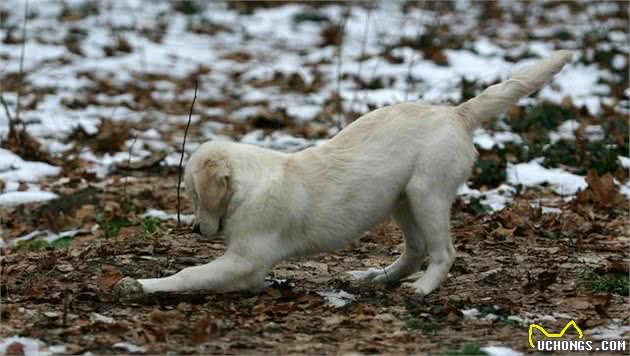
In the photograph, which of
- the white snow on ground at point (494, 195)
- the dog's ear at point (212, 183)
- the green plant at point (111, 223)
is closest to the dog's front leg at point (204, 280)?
the dog's ear at point (212, 183)

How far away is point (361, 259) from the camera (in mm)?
6910

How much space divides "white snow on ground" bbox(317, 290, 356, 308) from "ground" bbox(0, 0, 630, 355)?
0.08 ft

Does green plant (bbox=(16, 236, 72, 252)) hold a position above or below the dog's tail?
below

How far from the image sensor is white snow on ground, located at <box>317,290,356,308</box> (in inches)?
220

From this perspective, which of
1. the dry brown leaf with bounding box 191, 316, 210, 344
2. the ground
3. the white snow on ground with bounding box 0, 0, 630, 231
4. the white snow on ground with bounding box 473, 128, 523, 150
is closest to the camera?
the dry brown leaf with bounding box 191, 316, 210, 344

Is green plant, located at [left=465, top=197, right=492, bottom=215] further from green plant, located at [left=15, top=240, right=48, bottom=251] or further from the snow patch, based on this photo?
the snow patch

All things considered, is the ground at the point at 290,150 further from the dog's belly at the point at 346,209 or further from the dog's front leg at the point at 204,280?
the dog's belly at the point at 346,209

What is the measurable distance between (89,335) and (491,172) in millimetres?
5176

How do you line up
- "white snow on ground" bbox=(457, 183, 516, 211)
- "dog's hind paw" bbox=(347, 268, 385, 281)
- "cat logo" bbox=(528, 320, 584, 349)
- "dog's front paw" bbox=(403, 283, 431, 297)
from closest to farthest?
1. "cat logo" bbox=(528, 320, 584, 349)
2. "dog's front paw" bbox=(403, 283, 431, 297)
3. "dog's hind paw" bbox=(347, 268, 385, 281)
4. "white snow on ground" bbox=(457, 183, 516, 211)

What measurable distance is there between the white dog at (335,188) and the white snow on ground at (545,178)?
304cm

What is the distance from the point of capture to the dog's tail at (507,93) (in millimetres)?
5992

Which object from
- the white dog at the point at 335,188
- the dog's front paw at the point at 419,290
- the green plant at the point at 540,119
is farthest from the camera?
the green plant at the point at 540,119

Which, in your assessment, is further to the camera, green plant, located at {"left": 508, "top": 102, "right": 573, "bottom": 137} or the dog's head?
green plant, located at {"left": 508, "top": 102, "right": 573, "bottom": 137}

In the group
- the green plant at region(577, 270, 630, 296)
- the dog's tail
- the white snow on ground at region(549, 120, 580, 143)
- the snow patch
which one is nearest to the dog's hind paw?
the dog's tail
